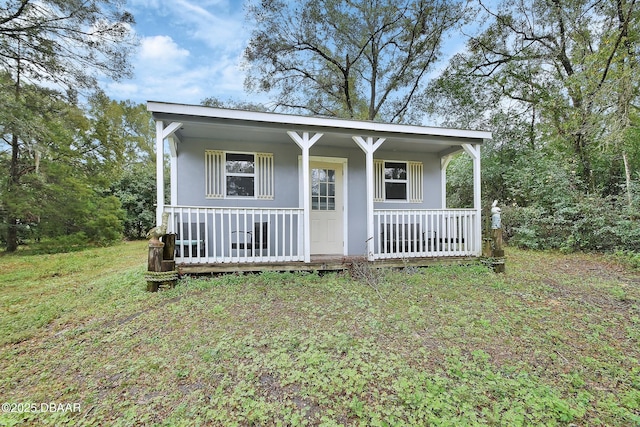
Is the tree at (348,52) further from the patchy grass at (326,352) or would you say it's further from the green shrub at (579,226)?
the patchy grass at (326,352)

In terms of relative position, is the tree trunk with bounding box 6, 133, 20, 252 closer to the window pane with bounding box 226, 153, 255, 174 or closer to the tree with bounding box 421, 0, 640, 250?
the window pane with bounding box 226, 153, 255, 174

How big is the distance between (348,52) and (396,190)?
8.40m

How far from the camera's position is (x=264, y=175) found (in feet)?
19.5

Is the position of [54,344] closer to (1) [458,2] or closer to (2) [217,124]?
(2) [217,124]

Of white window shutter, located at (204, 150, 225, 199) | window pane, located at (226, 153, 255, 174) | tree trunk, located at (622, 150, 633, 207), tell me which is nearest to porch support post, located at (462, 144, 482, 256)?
tree trunk, located at (622, 150, 633, 207)

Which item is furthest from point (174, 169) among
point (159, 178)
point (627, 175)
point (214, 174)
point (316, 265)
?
point (627, 175)

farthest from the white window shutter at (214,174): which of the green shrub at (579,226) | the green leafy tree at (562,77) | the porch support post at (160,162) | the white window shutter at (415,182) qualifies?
the green shrub at (579,226)

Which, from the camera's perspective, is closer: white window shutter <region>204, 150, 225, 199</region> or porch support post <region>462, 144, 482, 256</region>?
porch support post <region>462, 144, 482, 256</region>

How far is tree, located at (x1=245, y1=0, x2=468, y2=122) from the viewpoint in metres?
11.1

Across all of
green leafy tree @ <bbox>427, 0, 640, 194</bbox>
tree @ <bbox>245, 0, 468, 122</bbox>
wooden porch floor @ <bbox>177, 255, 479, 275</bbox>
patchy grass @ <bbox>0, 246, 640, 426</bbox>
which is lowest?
patchy grass @ <bbox>0, 246, 640, 426</bbox>

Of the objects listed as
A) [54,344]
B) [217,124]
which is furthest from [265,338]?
[217,124]

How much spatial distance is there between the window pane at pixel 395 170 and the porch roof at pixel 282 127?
0.61 meters

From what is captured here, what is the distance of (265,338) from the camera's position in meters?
2.81

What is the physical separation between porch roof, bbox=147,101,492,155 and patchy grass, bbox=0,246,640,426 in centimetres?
264
